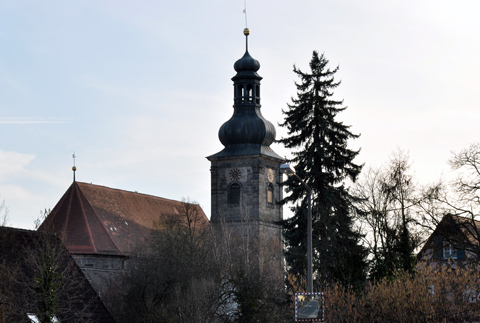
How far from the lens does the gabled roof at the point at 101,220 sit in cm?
5288

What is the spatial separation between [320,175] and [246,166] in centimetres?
2702

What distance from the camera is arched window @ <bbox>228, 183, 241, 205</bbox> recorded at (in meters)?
62.6

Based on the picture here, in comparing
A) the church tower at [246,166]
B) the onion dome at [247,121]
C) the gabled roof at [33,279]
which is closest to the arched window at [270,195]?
the church tower at [246,166]

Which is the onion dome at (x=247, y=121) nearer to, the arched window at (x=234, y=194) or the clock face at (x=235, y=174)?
the clock face at (x=235, y=174)

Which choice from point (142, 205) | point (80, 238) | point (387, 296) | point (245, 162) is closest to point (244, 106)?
point (245, 162)

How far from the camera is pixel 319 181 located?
35.8m

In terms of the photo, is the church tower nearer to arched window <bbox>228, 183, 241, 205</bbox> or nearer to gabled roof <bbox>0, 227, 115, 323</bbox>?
arched window <bbox>228, 183, 241, 205</bbox>

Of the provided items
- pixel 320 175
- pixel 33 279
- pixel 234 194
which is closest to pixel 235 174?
pixel 234 194

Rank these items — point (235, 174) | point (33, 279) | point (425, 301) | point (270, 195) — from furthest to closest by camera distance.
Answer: point (270, 195)
point (235, 174)
point (33, 279)
point (425, 301)

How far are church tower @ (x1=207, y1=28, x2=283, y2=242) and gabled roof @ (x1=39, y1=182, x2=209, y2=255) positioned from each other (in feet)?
17.0

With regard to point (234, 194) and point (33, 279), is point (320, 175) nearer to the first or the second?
point (33, 279)

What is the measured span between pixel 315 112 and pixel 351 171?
2.91 m

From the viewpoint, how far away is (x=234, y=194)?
62.9m

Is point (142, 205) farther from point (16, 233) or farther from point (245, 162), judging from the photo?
point (16, 233)
